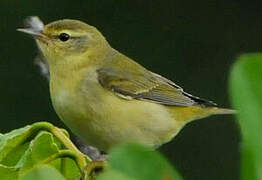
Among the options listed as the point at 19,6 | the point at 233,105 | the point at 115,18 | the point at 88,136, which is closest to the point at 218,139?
the point at 115,18

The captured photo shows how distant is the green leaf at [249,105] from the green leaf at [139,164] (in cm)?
8

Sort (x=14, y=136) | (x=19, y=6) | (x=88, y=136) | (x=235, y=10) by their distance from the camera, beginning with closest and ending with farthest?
(x=14, y=136) < (x=88, y=136) < (x=19, y=6) < (x=235, y=10)

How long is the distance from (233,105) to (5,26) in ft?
21.7

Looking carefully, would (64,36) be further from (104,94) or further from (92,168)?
(92,168)

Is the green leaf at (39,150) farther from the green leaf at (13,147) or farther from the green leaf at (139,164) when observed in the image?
the green leaf at (139,164)

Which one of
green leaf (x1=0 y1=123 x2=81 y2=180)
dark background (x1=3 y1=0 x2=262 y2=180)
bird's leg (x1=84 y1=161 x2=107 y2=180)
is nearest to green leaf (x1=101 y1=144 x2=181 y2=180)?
bird's leg (x1=84 y1=161 x2=107 y2=180)

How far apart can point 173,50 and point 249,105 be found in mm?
6644

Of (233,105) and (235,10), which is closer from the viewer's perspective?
(233,105)

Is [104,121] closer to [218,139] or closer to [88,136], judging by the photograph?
[88,136]

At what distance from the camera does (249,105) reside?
0.97 meters

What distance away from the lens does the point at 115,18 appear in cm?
768

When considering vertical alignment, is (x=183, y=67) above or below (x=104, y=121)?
below

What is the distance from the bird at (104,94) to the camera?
108 inches

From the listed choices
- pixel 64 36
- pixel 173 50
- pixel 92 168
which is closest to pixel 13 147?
pixel 92 168
